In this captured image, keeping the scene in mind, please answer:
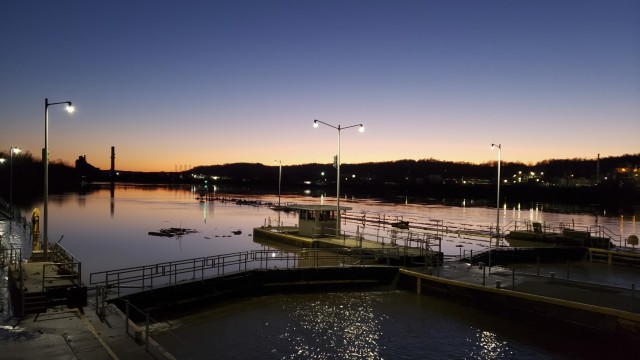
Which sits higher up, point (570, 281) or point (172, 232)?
point (570, 281)

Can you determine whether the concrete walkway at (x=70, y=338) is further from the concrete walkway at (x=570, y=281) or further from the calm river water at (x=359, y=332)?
the concrete walkway at (x=570, y=281)

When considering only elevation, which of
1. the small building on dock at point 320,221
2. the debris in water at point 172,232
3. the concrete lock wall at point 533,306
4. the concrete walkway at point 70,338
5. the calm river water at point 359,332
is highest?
the small building on dock at point 320,221

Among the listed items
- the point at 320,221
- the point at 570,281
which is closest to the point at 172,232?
the point at 320,221

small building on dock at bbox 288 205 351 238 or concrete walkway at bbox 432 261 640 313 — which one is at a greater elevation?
small building on dock at bbox 288 205 351 238

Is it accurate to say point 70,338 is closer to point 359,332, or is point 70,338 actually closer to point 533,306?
point 359,332

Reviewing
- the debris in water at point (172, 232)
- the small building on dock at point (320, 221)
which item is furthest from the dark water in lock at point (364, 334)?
the debris in water at point (172, 232)

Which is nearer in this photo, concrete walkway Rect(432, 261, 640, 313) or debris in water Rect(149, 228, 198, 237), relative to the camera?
concrete walkway Rect(432, 261, 640, 313)

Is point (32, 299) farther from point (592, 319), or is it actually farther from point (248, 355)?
point (592, 319)

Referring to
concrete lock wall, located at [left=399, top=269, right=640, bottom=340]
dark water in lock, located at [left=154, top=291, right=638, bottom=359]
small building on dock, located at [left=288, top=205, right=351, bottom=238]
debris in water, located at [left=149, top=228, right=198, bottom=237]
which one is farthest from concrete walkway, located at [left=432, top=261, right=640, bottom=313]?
debris in water, located at [left=149, top=228, right=198, bottom=237]

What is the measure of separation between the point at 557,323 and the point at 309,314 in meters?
11.3

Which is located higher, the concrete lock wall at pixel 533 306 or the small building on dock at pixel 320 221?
the small building on dock at pixel 320 221

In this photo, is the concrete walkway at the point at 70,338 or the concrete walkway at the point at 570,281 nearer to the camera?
the concrete walkway at the point at 70,338

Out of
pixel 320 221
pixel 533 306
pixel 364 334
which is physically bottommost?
pixel 364 334

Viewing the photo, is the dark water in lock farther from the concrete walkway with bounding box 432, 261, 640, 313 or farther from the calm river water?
the concrete walkway with bounding box 432, 261, 640, 313
